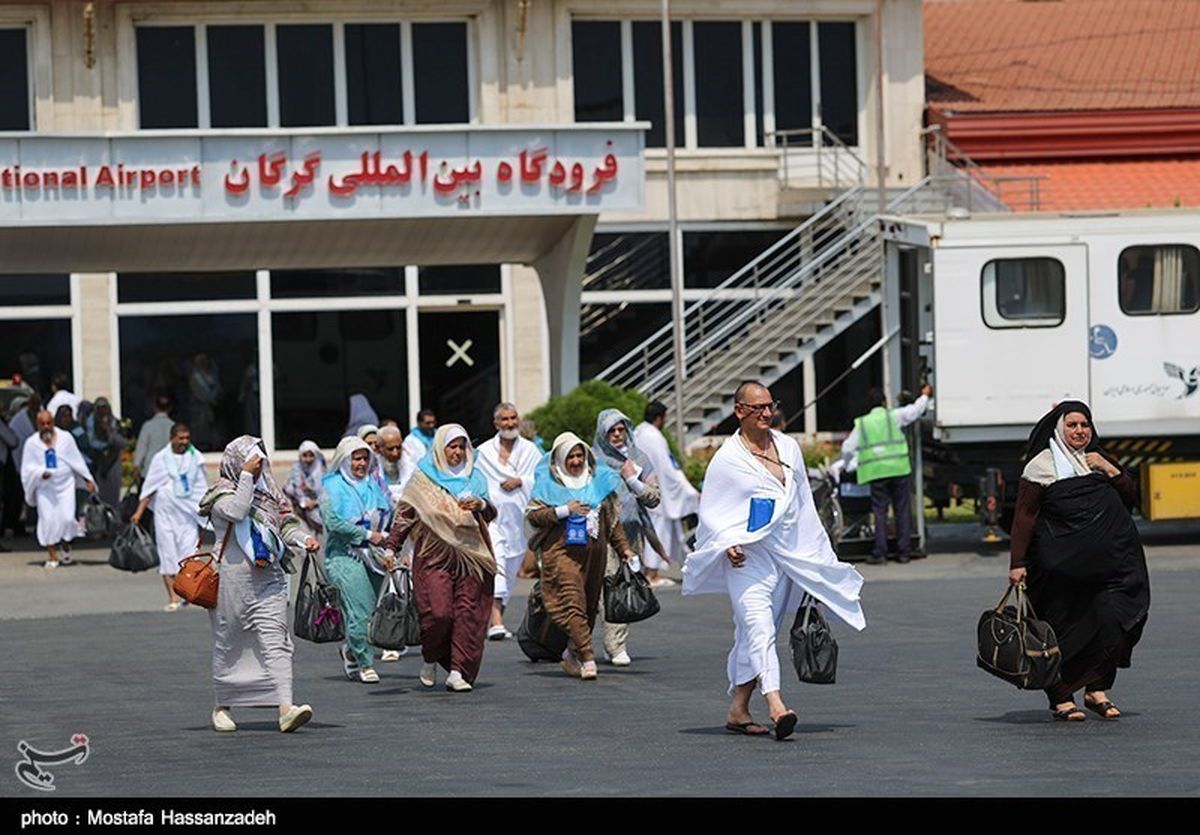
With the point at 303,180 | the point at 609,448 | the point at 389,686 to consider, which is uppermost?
the point at 303,180

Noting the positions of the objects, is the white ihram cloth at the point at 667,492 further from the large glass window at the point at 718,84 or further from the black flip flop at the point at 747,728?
the large glass window at the point at 718,84

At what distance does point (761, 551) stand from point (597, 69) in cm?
2565

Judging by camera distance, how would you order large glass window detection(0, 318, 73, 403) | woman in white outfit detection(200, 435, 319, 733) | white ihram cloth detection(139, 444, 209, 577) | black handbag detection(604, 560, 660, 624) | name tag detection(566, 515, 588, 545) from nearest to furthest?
woman in white outfit detection(200, 435, 319, 733), black handbag detection(604, 560, 660, 624), name tag detection(566, 515, 588, 545), white ihram cloth detection(139, 444, 209, 577), large glass window detection(0, 318, 73, 403)

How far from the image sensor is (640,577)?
1622 centimetres

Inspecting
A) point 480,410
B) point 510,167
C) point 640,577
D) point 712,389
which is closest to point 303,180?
point 510,167

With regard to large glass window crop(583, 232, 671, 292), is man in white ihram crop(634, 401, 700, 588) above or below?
below


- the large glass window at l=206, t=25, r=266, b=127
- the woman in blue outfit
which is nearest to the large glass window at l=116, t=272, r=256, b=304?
the large glass window at l=206, t=25, r=266, b=127

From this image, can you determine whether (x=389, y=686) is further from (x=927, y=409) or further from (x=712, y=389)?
(x=712, y=389)

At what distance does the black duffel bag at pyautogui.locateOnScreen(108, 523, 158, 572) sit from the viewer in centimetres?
2264

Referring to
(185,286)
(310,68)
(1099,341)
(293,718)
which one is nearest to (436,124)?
(310,68)

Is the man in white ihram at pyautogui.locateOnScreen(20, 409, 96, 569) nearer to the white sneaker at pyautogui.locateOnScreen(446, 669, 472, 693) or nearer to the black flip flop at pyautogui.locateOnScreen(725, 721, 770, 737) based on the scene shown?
the white sneaker at pyautogui.locateOnScreen(446, 669, 472, 693)

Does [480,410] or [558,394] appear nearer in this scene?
[558,394]

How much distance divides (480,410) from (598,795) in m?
27.4

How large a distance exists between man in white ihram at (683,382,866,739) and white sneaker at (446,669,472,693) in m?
2.62
